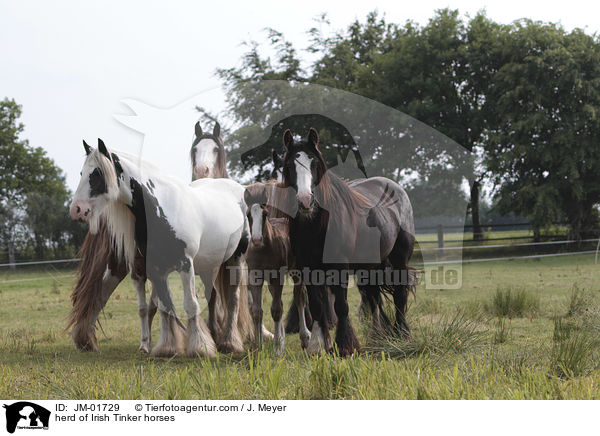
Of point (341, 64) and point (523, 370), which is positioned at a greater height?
point (341, 64)

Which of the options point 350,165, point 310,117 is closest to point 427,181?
point 350,165

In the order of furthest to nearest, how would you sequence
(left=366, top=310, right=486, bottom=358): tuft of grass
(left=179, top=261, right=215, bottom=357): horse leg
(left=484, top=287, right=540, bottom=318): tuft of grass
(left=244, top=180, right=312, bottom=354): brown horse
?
(left=484, top=287, right=540, bottom=318): tuft of grass, (left=244, top=180, right=312, bottom=354): brown horse, (left=179, top=261, right=215, bottom=357): horse leg, (left=366, top=310, right=486, bottom=358): tuft of grass

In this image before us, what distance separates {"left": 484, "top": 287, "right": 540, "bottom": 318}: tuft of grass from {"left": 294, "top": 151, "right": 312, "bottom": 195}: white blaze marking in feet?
13.7

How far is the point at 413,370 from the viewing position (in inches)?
136

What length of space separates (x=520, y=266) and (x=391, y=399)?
12.4 metres

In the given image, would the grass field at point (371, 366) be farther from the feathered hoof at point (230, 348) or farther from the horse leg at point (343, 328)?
the feathered hoof at point (230, 348)

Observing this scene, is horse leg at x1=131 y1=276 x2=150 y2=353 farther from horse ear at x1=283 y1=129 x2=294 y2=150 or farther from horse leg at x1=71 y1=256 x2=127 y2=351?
horse ear at x1=283 y1=129 x2=294 y2=150

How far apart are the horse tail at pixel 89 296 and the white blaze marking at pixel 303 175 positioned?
264cm

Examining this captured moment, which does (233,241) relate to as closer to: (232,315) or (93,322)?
(232,315)

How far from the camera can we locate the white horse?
13.2ft

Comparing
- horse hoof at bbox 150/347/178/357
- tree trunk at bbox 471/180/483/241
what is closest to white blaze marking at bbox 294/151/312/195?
horse hoof at bbox 150/347/178/357

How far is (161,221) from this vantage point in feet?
14.6

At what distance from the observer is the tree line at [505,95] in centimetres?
1349

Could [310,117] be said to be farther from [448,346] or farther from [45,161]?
[45,161]
